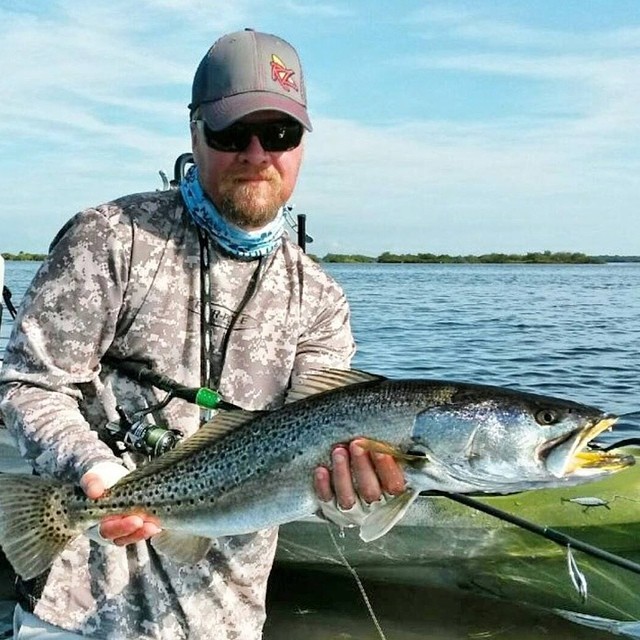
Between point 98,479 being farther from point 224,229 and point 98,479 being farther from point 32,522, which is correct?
point 224,229

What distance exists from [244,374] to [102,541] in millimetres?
855

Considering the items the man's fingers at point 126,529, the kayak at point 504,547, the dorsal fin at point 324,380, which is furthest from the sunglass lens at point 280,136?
the kayak at point 504,547

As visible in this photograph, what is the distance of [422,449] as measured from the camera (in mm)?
3238

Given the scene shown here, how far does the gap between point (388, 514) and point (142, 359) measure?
3.72ft

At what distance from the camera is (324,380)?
3.57 metres

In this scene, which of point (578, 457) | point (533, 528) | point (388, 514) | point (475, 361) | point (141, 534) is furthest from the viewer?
point (475, 361)

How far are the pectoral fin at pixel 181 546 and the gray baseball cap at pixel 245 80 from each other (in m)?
1.58

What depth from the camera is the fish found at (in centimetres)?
319

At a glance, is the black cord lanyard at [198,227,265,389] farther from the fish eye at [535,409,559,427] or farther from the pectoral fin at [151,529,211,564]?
the fish eye at [535,409,559,427]

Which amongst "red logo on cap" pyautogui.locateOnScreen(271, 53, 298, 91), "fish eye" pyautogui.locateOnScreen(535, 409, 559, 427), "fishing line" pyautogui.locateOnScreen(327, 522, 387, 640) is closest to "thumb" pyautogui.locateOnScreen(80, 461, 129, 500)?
"fish eye" pyautogui.locateOnScreen(535, 409, 559, 427)

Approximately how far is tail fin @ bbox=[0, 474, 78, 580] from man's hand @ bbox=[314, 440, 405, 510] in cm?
93

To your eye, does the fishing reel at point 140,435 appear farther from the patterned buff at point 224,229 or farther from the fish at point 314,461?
the patterned buff at point 224,229

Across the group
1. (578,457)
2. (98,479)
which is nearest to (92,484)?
(98,479)

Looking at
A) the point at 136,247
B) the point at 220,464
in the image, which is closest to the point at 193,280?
the point at 136,247
